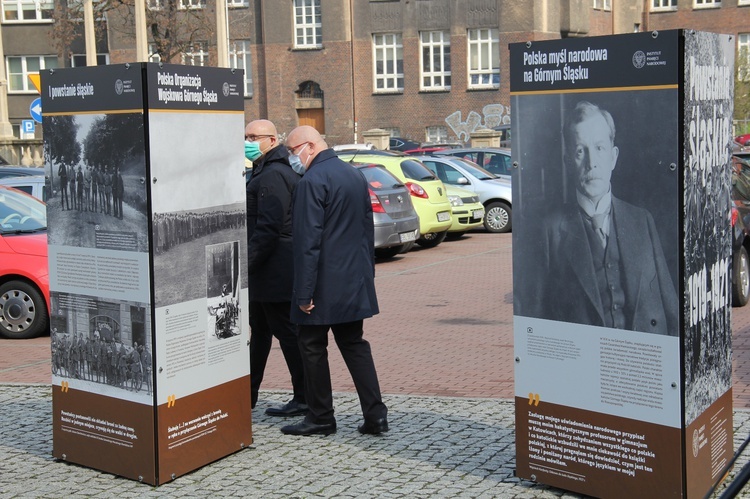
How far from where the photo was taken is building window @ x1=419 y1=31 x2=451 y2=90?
2046 inches

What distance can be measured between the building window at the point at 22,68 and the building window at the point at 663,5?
32.8 metres

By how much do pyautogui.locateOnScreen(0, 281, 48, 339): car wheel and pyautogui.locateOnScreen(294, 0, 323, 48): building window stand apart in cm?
4223

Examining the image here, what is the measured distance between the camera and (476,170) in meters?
23.2

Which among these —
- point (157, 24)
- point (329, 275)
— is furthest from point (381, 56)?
point (329, 275)

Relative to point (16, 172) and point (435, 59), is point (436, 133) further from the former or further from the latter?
point (16, 172)

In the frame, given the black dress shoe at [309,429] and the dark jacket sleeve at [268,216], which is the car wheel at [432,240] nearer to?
the dark jacket sleeve at [268,216]

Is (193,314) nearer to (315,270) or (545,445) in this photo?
(315,270)

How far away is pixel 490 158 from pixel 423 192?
5.92 meters

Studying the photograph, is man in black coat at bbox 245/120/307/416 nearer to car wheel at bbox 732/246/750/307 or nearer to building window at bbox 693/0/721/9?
car wheel at bbox 732/246/750/307

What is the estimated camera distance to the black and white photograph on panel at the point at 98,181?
19.9 ft

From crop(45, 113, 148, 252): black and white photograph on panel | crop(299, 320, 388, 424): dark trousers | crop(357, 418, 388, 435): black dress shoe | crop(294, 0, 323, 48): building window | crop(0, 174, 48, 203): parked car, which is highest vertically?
crop(294, 0, 323, 48): building window

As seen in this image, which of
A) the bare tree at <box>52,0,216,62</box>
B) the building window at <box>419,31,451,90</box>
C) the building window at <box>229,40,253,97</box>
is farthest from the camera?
the building window at <box>229,40,253,97</box>

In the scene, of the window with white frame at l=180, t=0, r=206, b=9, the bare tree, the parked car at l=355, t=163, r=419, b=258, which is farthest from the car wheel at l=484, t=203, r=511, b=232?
the window with white frame at l=180, t=0, r=206, b=9

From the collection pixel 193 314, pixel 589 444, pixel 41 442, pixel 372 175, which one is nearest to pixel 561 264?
pixel 589 444
